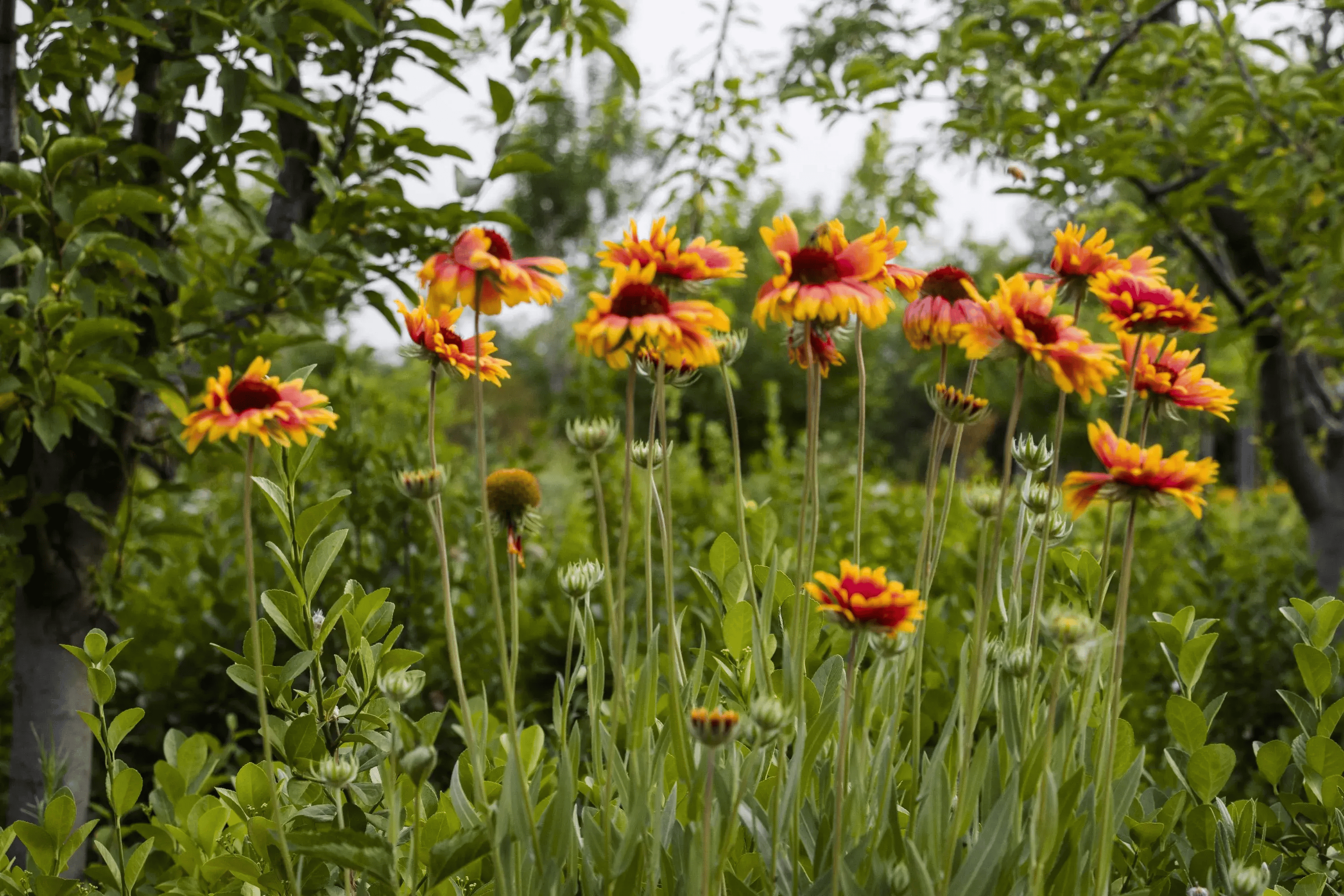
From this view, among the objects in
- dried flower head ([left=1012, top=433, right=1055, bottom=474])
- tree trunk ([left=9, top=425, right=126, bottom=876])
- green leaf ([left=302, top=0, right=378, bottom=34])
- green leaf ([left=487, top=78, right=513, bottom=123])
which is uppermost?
green leaf ([left=302, top=0, right=378, bottom=34])

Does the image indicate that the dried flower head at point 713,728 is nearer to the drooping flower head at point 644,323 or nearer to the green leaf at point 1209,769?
the drooping flower head at point 644,323

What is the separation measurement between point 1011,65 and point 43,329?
271 centimetres

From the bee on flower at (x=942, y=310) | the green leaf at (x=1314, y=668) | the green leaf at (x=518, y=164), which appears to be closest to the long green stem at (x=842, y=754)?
the bee on flower at (x=942, y=310)

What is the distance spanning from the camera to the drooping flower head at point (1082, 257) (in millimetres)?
834

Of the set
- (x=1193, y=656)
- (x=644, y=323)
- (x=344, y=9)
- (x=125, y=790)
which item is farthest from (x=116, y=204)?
(x=1193, y=656)

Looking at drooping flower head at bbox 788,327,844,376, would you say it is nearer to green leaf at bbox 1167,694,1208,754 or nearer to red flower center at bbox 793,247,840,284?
red flower center at bbox 793,247,840,284

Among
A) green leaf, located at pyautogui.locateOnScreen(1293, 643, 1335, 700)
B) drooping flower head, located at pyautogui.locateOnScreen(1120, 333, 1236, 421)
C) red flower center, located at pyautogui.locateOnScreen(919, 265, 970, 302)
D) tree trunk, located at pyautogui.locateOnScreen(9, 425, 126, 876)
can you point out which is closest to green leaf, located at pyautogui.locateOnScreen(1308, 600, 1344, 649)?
green leaf, located at pyautogui.locateOnScreen(1293, 643, 1335, 700)

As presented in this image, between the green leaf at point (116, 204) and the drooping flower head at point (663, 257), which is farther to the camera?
the green leaf at point (116, 204)

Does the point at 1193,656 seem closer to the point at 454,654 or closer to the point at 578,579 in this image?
the point at 578,579

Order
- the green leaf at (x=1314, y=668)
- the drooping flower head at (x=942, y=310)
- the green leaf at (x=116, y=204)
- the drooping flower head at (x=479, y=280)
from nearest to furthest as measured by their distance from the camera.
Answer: the drooping flower head at (x=479, y=280), the drooping flower head at (x=942, y=310), the green leaf at (x=1314, y=668), the green leaf at (x=116, y=204)

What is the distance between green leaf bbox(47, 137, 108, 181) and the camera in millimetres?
1312

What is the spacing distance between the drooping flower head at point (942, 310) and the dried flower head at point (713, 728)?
15.2 inches

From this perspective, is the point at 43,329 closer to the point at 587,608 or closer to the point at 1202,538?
the point at 587,608

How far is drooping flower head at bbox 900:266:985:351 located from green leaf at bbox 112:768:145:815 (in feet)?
2.88
